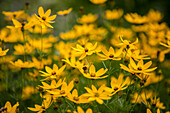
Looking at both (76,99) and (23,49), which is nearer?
(76,99)

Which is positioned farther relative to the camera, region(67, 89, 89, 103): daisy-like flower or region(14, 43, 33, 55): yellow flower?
region(14, 43, 33, 55): yellow flower

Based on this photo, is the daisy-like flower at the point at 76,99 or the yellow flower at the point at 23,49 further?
the yellow flower at the point at 23,49

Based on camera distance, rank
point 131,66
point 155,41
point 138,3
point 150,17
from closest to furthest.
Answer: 1. point 131,66
2. point 155,41
3. point 150,17
4. point 138,3

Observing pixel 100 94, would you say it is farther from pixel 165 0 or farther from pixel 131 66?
pixel 165 0

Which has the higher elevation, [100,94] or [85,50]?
[85,50]

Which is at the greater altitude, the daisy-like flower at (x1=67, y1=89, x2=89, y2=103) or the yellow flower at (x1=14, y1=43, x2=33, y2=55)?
the yellow flower at (x1=14, y1=43, x2=33, y2=55)

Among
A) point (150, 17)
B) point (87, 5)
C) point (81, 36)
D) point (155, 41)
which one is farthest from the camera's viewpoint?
point (87, 5)

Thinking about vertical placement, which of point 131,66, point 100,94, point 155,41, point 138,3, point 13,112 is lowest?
point 13,112

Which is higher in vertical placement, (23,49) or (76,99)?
(23,49)

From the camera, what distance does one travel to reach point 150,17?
2.42 meters

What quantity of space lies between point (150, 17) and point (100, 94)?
1737mm

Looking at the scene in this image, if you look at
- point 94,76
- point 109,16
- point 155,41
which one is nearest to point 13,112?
point 94,76

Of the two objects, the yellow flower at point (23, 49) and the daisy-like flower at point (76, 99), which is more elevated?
the yellow flower at point (23, 49)

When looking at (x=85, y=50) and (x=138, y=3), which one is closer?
(x=85, y=50)
